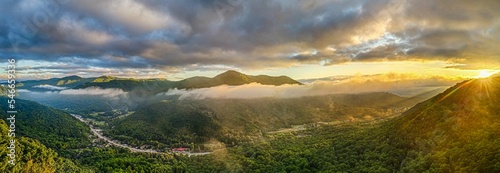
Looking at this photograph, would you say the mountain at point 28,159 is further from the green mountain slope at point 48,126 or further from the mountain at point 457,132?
the mountain at point 457,132

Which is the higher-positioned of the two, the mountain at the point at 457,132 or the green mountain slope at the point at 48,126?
the mountain at the point at 457,132

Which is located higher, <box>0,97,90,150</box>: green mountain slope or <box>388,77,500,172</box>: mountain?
<box>388,77,500,172</box>: mountain

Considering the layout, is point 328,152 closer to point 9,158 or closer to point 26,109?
point 9,158

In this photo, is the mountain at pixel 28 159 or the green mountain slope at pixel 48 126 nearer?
the mountain at pixel 28 159

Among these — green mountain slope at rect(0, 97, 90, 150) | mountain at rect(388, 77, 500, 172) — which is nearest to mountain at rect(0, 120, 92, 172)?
green mountain slope at rect(0, 97, 90, 150)

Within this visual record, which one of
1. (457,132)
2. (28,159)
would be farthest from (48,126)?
(457,132)

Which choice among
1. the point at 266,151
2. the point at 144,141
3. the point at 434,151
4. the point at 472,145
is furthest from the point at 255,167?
the point at 144,141

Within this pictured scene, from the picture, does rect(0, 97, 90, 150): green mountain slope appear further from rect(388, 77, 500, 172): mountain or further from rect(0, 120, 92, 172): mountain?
rect(388, 77, 500, 172): mountain

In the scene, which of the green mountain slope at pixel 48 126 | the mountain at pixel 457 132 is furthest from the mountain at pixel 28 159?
the mountain at pixel 457 132
